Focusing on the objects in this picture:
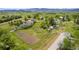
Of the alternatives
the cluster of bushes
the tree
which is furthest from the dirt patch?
the tree

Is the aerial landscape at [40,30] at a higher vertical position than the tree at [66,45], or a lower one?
higher

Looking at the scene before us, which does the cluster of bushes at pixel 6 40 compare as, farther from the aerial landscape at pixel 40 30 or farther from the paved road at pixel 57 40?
the paved road at pixel 57 40

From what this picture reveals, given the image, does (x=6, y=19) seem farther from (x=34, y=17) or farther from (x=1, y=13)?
(x=34, y=17)

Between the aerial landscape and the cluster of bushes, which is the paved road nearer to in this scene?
the aerial landscape

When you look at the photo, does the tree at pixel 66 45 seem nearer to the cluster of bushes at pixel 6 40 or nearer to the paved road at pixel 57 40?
the paved road at pixel 57 40

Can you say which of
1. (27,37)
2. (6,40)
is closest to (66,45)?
(27,37)

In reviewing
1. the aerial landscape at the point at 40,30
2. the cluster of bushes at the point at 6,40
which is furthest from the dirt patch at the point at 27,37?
the cluster of bushes at the point at 6,40

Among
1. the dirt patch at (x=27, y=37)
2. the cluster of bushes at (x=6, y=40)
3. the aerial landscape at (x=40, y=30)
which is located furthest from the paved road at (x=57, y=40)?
the cluster of bushes at (x=6, y=40)

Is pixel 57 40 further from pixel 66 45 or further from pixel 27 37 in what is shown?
pixel 27 37
